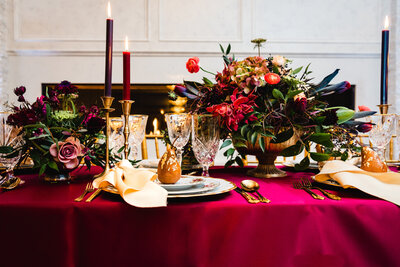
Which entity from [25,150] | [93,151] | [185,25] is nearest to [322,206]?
[93,151]

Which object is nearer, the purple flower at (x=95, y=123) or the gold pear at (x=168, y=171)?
the gold pear at (x=168, y=171)

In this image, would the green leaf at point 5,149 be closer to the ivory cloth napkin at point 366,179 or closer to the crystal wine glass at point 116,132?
the crystal wine glass at point 116,132

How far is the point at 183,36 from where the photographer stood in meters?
3.15

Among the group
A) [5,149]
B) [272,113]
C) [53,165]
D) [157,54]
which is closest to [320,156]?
[272,113]

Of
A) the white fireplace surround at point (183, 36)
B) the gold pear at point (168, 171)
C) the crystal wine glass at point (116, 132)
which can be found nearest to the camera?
the gold pear at point (168, 171)

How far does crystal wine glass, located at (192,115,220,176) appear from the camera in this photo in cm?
87

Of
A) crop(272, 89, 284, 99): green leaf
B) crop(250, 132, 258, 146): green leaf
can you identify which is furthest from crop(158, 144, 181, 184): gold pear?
crop(272, 89, 284, 99): green leaf

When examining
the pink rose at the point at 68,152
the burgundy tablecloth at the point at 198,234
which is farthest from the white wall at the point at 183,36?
the burgundy tablecloth at the point at 198,234

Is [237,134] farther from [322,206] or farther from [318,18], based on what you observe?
[318,18]

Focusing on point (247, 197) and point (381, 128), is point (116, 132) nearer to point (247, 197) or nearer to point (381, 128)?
point (247, 197)

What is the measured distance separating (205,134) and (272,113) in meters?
0.20

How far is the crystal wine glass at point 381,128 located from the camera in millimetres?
1084

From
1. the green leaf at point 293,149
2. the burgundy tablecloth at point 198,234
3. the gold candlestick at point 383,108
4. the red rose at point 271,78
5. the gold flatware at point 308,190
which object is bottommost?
the burgundy tablecloth at point 198,234

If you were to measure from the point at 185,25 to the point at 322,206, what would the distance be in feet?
9.26
